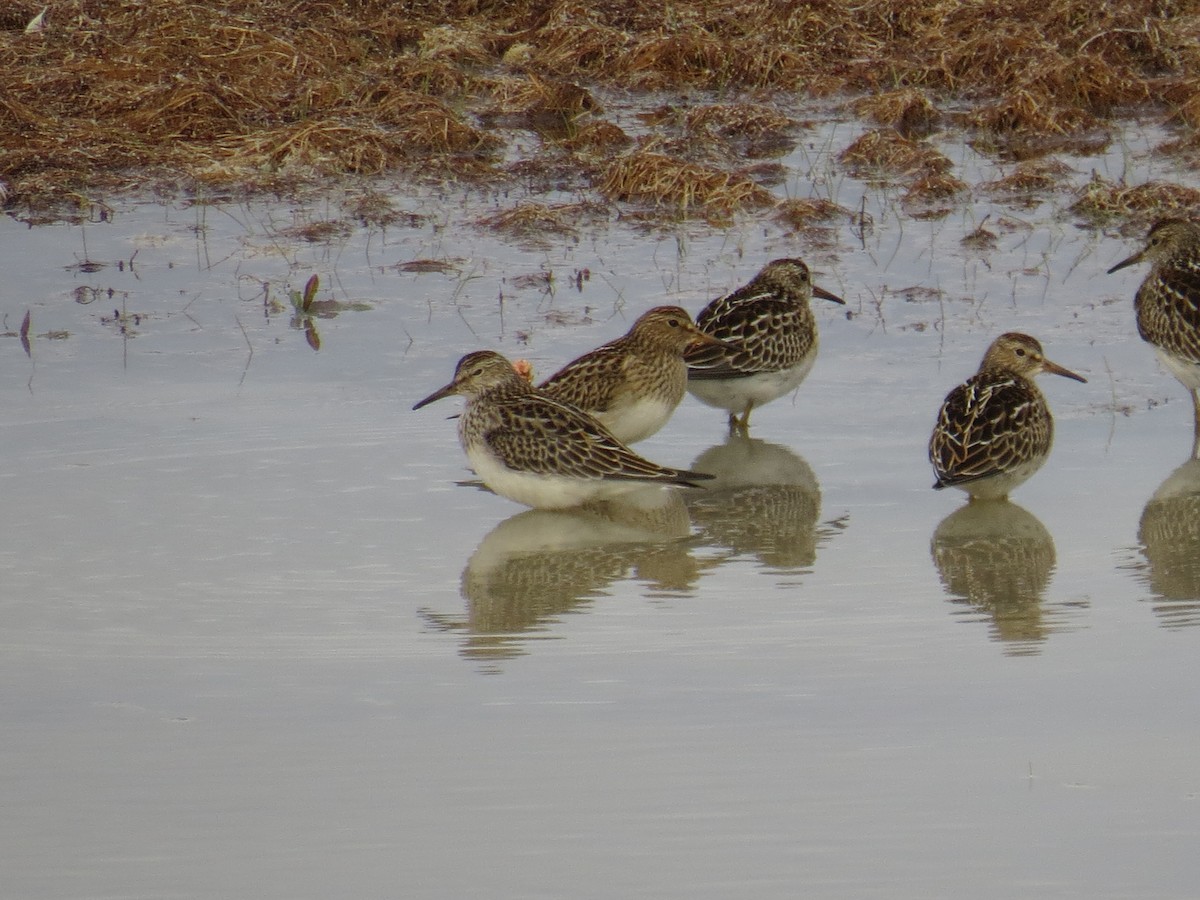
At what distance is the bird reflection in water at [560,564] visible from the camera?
314 inches

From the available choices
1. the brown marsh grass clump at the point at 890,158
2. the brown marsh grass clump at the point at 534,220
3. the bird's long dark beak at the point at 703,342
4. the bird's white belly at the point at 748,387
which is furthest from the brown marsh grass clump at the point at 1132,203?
the bird's long dark beak at the point at 703,342

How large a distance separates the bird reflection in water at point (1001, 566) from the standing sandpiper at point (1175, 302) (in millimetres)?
1500

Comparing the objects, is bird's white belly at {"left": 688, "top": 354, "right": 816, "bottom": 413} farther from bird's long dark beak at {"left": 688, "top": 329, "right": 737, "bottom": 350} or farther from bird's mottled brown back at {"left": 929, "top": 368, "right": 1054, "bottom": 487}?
bird's mottled brown back at {"left": 929, "top": 368, "right": 1054, "bottom": 487}

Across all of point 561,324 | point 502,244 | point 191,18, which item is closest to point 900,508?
point 561,324

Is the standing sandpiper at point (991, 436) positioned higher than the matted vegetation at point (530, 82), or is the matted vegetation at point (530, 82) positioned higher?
the matted vegetation at point (530, 82)

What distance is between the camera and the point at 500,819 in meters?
6.13

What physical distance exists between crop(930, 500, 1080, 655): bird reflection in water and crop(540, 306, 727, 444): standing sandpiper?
5.84ft

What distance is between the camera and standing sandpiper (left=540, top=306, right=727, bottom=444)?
10453 mm

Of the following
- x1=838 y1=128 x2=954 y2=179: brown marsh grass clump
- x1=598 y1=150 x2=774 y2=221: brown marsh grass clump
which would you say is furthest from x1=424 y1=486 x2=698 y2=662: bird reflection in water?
x1=838 y1=128 x2=954 y2=179: brown marsh grass clump

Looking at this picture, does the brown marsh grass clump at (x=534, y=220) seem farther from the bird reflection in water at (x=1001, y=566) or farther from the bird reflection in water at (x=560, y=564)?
the bird reflection in water at (x=1001, y=566)

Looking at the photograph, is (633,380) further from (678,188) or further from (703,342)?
(678,188)

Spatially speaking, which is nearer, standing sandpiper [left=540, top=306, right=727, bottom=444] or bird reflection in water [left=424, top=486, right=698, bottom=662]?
A: bird reflection in water [left=424, top=486, right=698, bottom=662]

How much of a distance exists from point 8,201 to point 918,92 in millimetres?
7821

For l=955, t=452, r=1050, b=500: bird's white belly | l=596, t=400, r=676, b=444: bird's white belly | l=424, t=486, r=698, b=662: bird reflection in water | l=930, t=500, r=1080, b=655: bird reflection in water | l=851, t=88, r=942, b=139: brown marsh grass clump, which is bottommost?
l=930, t=500, r=1080, b=655: bird reflection in water
